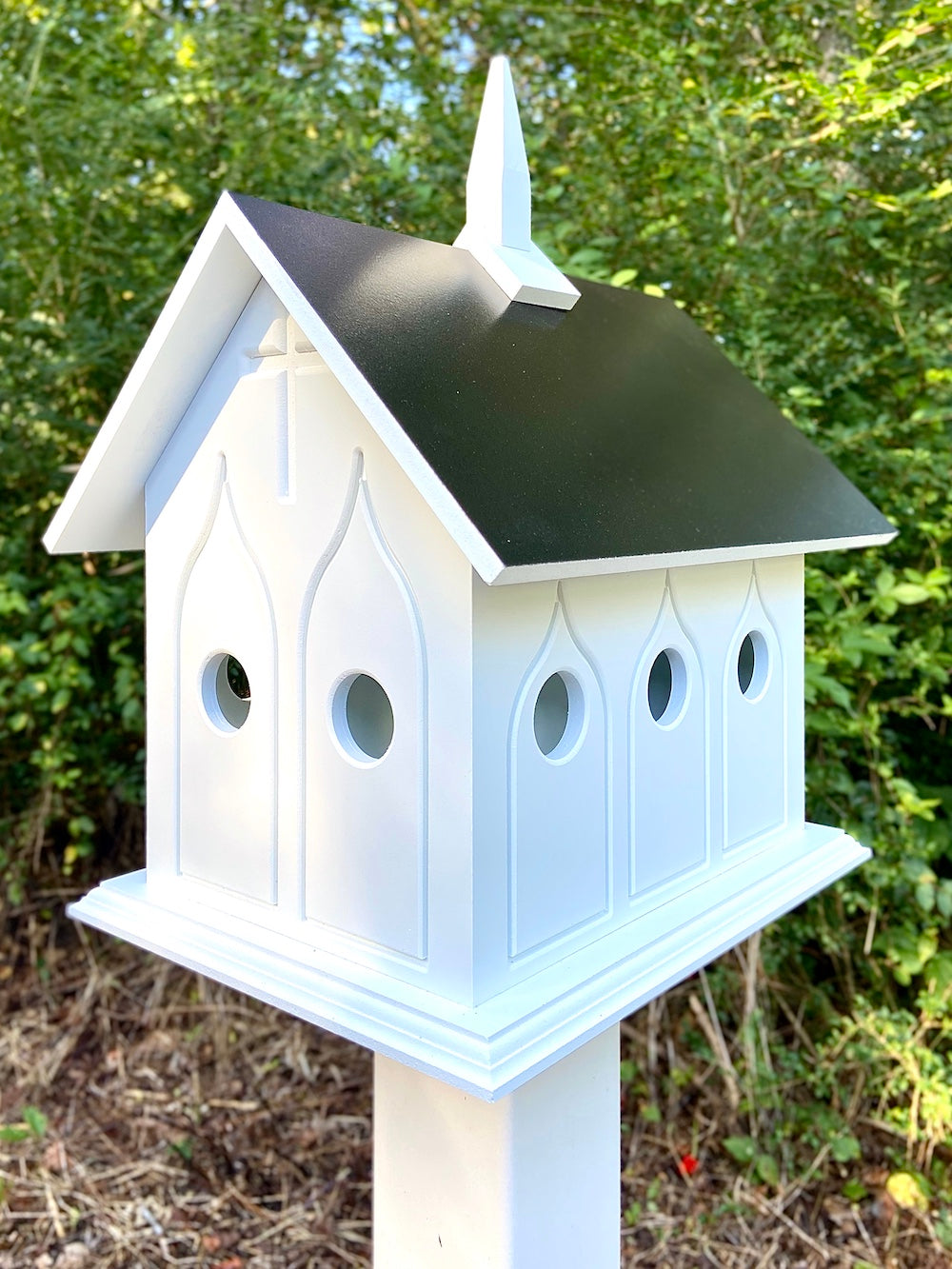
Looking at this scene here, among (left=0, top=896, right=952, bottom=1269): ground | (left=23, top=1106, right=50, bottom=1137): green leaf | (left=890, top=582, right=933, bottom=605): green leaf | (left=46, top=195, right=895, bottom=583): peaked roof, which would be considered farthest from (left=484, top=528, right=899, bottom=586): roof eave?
(left=23, top=1106, right=50, bottom=1137): green leaf

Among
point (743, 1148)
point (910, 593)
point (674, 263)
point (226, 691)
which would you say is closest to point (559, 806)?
point (226, 691)

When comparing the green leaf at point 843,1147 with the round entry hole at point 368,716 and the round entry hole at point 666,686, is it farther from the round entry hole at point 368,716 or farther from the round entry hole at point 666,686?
the round entry hole at point 368,716

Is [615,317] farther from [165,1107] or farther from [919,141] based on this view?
[165,1107]

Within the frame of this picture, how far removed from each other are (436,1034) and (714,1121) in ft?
5.56

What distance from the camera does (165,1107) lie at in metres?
2.52

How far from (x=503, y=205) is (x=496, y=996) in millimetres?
903

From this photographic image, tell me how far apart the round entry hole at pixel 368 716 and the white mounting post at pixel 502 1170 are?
1.34 feet

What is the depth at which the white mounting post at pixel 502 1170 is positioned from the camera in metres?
1.20

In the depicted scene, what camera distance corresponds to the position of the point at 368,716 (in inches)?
46.0

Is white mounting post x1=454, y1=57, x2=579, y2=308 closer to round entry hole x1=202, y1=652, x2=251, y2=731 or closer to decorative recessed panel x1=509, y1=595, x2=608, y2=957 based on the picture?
decorative recessed panel x1=509, y1=595, x2=608, y2=957

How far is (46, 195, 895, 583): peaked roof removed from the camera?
91 centimetres

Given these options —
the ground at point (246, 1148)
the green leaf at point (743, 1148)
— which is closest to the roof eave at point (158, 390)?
the ground at point (246, 1148)

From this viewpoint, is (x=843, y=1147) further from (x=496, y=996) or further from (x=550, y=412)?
(x=550, y=412)

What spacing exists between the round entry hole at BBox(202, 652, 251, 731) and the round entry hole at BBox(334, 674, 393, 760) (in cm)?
16
